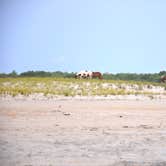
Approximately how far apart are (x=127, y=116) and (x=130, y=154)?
4695 mm

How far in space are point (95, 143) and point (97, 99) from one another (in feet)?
30.8

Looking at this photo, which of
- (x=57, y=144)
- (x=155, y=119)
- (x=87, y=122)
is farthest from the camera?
(x=155, y=119)

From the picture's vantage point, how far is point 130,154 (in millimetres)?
6227

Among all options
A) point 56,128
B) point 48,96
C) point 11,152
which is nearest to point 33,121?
point 56,128

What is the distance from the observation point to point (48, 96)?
53.6 ft

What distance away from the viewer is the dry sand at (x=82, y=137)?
588 cm

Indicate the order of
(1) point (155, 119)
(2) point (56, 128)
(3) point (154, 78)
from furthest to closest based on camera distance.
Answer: (3) point (154, 78), (1) point (155, 119), (2) point (56, 128)

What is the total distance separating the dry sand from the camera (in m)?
5.88

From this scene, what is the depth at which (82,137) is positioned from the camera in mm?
7570

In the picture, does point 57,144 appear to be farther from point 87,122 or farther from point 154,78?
point 154,78

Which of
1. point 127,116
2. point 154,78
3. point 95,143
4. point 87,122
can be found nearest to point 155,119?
point 127,116

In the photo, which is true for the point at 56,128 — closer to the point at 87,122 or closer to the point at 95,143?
the point at 87,122

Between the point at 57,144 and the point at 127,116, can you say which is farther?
the point at 127,116

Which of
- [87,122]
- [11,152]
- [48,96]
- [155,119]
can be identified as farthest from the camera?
[48,96]
